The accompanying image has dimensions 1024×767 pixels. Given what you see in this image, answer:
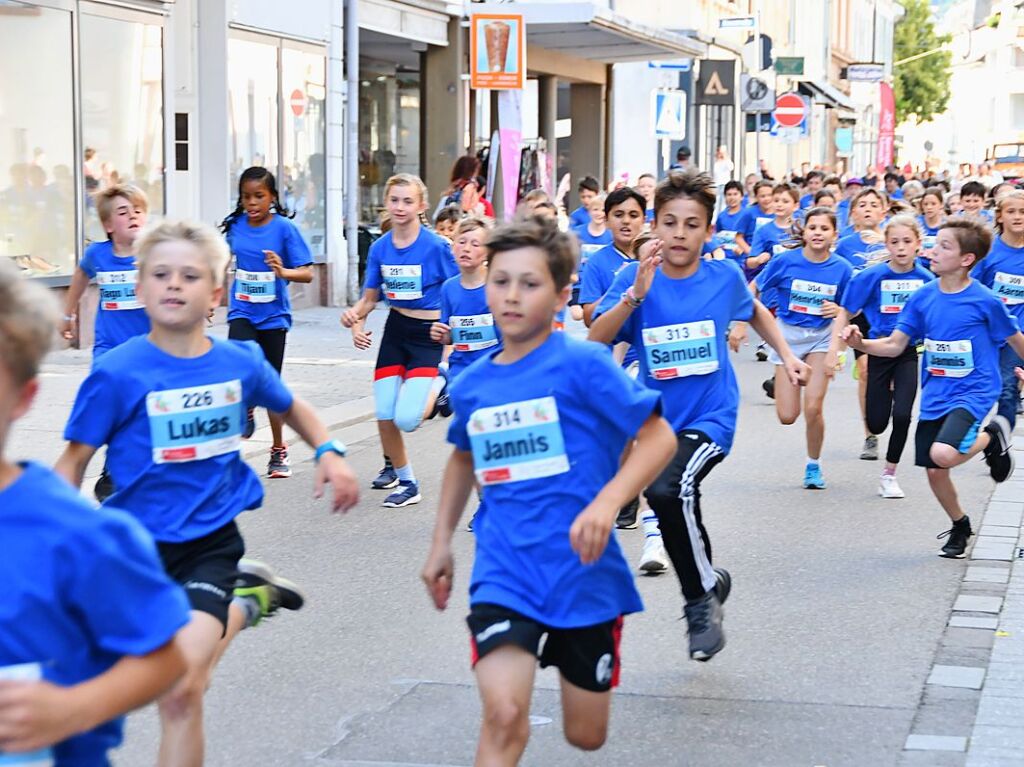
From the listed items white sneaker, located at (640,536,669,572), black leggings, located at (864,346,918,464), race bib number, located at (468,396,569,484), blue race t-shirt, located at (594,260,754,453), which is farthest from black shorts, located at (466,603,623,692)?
black leggings, located at (864,346,918,464)

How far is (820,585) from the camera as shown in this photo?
7.86m

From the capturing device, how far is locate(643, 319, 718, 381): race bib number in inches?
257

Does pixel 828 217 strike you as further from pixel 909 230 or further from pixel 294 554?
pixel 294 554

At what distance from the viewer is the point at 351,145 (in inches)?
959

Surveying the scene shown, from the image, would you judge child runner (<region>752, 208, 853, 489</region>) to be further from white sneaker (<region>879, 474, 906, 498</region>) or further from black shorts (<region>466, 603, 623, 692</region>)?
black shorts (<region>466, 603, 623, 692</region>)

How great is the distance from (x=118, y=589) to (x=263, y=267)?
27.4 feet

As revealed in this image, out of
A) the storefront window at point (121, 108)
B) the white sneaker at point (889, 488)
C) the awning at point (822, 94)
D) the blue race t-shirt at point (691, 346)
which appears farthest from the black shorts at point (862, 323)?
the awning at point (822, 94)

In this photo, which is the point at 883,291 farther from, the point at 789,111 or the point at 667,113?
the point at 789,111

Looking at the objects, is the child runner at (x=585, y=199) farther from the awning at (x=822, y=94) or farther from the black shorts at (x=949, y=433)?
the awning at (x=822, y=94)

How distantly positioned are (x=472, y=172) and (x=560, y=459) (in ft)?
47.2

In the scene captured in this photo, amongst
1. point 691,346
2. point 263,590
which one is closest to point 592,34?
point 691,346

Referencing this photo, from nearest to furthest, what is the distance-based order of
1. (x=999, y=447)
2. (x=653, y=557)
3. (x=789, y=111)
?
(x=653, y=557), (x=999, y=447), (x=789, y=111)

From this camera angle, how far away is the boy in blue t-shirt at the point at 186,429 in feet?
15.1

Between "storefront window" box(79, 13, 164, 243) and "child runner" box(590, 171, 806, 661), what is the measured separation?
1171 centimetres
